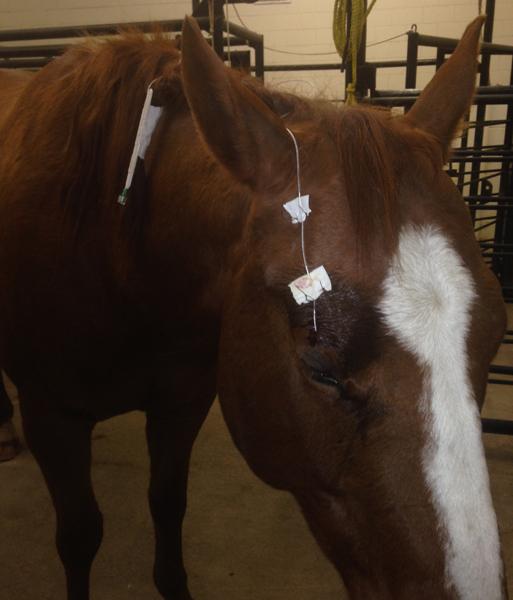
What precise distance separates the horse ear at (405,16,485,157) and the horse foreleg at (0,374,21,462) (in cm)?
235

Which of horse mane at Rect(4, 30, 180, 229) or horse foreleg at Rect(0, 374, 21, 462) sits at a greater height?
horse mane at Rect(4, 30, 180, 229)

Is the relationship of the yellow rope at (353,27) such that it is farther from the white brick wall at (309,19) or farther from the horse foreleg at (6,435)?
the white brick wall at (309,19)

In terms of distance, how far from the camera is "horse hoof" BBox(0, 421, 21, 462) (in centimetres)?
268

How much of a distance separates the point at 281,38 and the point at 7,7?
123 inches

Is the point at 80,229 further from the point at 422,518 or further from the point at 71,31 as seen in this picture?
the point at 71,31

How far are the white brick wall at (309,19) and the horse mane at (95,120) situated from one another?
5.03 metres

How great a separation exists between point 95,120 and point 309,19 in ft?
19.2

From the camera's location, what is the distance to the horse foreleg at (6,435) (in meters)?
2.69

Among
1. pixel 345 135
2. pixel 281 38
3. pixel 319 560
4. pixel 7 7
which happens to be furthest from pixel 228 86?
pixel 7 7

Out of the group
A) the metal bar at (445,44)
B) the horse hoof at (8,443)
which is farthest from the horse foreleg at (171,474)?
the metal bar at (445,44)

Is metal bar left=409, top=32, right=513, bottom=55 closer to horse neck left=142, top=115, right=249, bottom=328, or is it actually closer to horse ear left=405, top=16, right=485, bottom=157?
horse ear left=405, top=16, right=485, bottom=157

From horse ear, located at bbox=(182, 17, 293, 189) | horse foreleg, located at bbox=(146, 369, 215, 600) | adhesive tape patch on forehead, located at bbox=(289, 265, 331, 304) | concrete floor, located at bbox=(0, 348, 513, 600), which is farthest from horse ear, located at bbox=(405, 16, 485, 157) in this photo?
concrete floor, located at bbox=(0, 348, 513, 600)

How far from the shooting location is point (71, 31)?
101 inches

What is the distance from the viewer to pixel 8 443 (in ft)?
8.87
